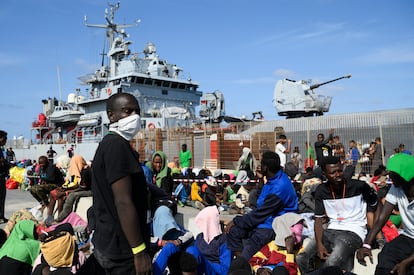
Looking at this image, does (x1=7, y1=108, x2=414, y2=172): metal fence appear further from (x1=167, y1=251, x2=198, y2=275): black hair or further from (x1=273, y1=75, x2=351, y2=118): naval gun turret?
(x1=167, y1=251, x2=198, y2=275): black hair

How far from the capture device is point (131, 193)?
2074mm

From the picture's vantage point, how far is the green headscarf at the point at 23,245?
3.69 meters

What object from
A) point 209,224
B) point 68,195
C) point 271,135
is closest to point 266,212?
point 209,224

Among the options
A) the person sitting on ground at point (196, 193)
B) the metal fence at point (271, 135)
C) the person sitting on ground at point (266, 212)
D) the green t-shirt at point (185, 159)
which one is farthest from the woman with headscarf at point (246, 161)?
the person sitting on ground at point (266, 212)

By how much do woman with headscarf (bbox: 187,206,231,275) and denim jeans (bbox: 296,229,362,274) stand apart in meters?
0.88

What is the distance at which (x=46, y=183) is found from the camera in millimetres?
8023

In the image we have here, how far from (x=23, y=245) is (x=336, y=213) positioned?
3.15m

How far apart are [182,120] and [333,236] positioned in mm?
22831

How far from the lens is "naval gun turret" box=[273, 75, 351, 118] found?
22.6 meters

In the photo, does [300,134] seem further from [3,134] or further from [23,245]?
[23,245]

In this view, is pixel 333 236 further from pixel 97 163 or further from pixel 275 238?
pixel 97 163

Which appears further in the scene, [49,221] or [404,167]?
[49,221]

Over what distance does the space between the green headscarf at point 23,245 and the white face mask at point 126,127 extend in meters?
2.28

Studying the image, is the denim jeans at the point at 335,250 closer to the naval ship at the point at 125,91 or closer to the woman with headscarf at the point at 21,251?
the woman with headscarf at the point at 21,251
